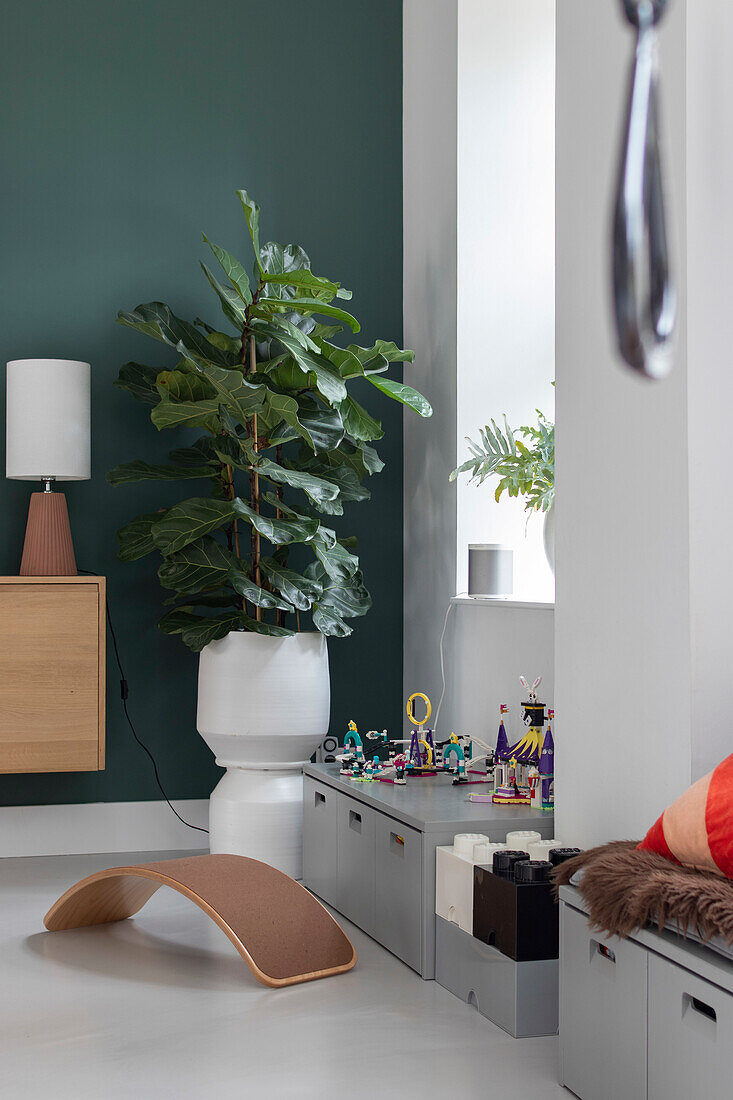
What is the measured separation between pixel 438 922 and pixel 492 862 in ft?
0.98

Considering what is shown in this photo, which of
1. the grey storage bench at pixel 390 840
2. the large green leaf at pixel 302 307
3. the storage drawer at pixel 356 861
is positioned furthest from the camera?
the large green leaf at pixel 302 307

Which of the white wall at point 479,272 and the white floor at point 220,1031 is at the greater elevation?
the white wall at point 479,272

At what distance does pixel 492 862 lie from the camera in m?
2.25

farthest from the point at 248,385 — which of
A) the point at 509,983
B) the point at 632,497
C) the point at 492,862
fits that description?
the point at 509,983

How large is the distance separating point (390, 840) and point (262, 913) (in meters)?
0.39

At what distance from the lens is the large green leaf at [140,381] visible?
3545 millimetres

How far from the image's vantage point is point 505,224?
3777 millimetres

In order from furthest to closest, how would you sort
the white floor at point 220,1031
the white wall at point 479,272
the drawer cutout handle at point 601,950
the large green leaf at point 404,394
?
the white wall at point 479,272
the large green leaf at point 404,394
the white floor at point 220,1031
the drawer cutout handle at point 601,950

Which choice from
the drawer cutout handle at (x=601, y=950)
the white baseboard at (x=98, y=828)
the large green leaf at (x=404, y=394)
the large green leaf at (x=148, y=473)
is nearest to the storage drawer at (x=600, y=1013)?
the drawer cutout handle at (x=601, y=950)

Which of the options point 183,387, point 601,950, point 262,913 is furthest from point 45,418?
point 601,950

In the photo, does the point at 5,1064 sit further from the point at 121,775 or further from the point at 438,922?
the point at 121,775

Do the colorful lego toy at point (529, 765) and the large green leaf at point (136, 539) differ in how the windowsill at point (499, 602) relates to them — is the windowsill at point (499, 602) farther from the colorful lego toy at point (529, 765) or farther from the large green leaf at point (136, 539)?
the large green leaf at point (136, 539)

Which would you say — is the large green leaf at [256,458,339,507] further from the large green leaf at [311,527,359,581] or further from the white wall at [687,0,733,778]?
the white wall at [687,0,733,778]

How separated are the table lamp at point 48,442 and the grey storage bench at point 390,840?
3.39 ft
